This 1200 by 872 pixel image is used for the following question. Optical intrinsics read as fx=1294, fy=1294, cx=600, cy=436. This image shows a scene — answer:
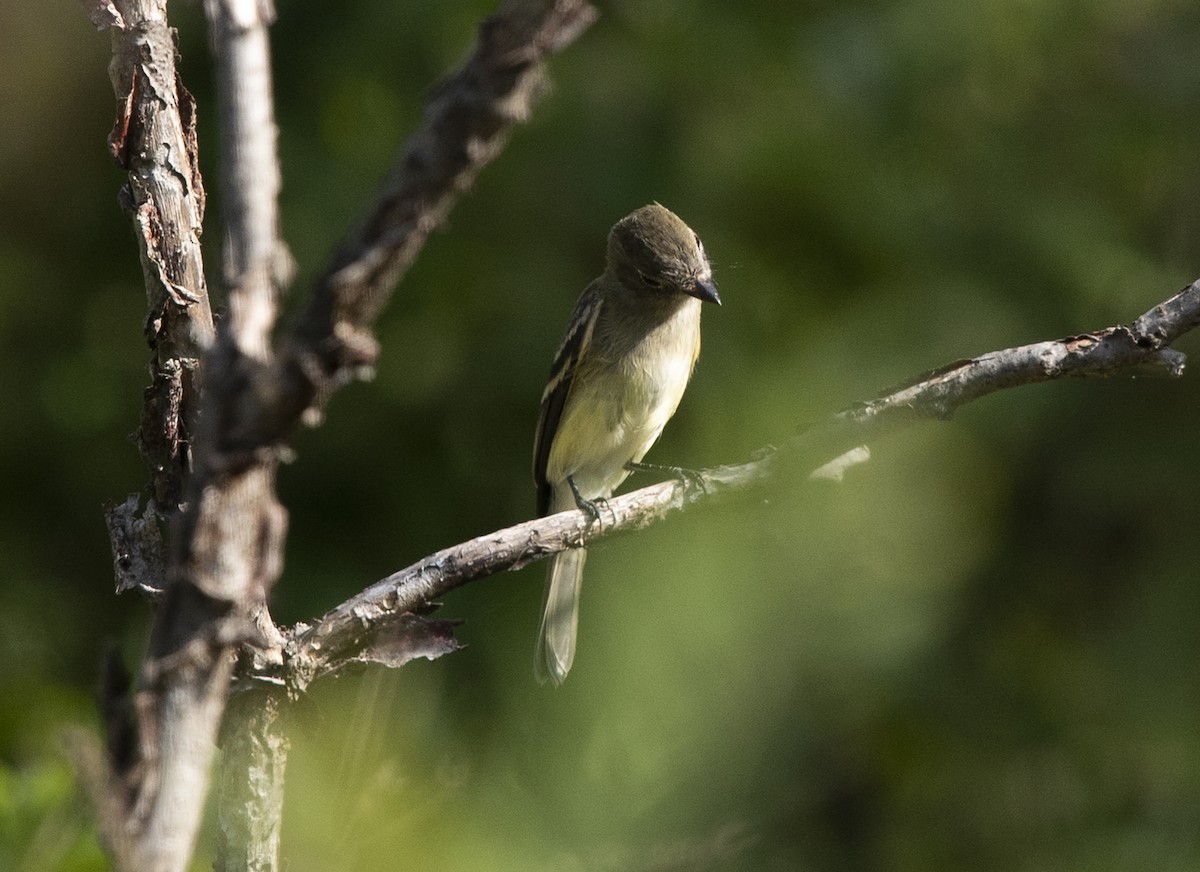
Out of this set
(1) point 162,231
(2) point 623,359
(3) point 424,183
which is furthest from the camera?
(2) point 623,359

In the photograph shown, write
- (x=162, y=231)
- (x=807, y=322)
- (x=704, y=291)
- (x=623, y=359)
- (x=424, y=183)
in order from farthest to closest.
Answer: (x=807, y=322)
(x=623, y=359)
(x=704, y=291)
(x=162, y=231)
(x=424, y=183)

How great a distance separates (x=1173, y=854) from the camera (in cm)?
455

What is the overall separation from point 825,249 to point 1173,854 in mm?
2760

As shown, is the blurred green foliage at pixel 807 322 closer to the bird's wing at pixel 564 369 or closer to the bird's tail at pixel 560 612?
the bird's tail at pixel 560 612

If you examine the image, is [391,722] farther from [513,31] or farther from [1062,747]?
[1062,747]

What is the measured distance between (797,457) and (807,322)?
250cm

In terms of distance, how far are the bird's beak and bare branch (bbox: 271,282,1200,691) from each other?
1616mm

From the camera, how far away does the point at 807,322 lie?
555 cm

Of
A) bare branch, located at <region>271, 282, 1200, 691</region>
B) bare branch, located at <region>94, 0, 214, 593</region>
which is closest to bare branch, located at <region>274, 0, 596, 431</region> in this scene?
bare branch, located at <region>94, 0, 214, 593</region>

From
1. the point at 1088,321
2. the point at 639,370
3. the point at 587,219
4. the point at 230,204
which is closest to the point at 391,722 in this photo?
the point at 230,204

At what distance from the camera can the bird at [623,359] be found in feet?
16.8

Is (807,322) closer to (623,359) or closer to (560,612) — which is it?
(623,359)

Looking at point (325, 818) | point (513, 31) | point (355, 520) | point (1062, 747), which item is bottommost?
point (325, 818)

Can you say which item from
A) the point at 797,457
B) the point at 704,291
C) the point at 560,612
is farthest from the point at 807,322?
the point at 797,457
